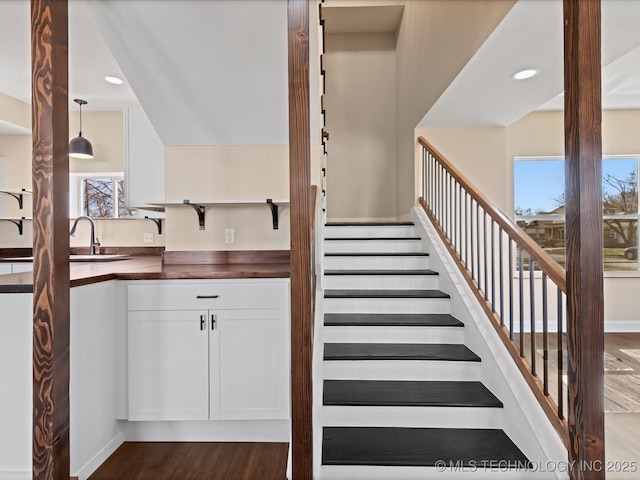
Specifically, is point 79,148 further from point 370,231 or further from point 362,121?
point 362,121

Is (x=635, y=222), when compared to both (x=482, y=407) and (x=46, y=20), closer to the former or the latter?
(x=482, y=407)

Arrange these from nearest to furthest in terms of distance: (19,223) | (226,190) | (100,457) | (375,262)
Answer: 1. (100,457)
2. (226,190)
3. (375,262)
4. (19,223)

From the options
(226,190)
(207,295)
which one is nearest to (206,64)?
(226,190)

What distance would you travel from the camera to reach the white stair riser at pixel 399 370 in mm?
2318

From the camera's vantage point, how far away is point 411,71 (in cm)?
411

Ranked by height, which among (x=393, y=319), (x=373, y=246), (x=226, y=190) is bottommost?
(x=393, y=319)

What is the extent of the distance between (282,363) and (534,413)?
4.20ft

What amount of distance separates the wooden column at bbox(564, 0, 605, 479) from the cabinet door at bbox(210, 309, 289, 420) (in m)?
1.38

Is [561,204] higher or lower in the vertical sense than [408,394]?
higher

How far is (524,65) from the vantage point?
2.56m

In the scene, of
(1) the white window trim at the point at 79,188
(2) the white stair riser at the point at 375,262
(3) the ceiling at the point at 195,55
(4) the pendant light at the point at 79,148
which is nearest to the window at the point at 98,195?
(1) the white window trim at the point at 79,188

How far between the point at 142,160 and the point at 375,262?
6.75ft

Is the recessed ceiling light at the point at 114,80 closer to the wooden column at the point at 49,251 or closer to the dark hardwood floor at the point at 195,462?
the wooden column at the point at 49,251

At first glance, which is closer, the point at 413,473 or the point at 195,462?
the point at 413,473
